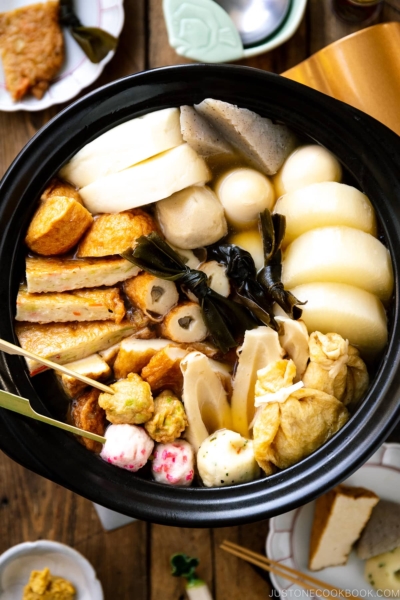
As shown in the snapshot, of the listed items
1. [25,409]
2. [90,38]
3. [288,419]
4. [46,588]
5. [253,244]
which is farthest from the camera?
[90,38]

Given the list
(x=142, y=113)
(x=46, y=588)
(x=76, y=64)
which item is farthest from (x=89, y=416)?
(x=76, y=64)

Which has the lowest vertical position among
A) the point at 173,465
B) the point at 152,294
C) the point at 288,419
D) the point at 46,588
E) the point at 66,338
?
the point at 46,588

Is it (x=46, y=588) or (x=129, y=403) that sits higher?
(x=129, y=403)

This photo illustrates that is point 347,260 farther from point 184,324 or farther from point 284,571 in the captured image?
point 284,571

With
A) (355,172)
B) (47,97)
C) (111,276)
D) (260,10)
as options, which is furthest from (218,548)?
(260,10)

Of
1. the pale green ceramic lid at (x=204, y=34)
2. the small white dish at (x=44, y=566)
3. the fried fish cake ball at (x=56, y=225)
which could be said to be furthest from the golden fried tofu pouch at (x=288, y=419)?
the pale green ceramic lid at (x=204, y=34)

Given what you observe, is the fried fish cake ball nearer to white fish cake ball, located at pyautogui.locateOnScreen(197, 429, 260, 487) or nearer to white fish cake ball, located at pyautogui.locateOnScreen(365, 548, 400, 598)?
white fish cake ball, located at pyautogui.locateOnScreen(197, 429, 260, 487)
